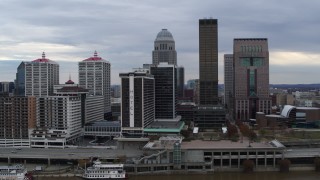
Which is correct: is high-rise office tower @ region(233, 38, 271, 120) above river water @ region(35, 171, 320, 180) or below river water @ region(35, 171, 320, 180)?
above

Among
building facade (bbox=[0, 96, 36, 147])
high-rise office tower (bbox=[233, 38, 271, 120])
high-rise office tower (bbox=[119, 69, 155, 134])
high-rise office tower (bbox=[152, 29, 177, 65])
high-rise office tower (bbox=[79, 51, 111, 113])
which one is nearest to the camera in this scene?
building facade (bbox=[0, 96, 36, 147])

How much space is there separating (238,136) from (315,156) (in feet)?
45.6

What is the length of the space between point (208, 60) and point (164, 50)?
19.0 metres

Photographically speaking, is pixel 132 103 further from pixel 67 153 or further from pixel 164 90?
pixel 164 90

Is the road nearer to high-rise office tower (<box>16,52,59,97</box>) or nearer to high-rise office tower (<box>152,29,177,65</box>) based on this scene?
high-rise office tower (<box>16,52,59,97</box>)

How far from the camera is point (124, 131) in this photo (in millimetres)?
52688

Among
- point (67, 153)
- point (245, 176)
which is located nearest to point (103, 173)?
point (67, 153)

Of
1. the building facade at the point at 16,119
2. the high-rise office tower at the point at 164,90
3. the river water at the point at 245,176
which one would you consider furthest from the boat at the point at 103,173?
the high-rise office tower at the point at 164,90

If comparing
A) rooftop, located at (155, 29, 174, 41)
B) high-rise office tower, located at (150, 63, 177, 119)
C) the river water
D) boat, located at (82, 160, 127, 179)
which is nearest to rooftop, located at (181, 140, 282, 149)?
the river water

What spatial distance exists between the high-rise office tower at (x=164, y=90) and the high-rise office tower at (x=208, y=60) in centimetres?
1693

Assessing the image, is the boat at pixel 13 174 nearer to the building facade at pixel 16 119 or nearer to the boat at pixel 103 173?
the boat at pixel 103 173

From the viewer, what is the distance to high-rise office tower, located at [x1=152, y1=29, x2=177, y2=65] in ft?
330

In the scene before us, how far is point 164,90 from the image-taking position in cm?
6644

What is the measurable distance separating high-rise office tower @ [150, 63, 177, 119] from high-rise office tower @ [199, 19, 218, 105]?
16.9 m
